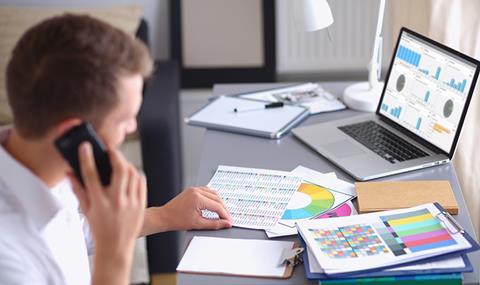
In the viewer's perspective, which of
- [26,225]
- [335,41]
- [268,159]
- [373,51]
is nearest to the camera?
[26,225]

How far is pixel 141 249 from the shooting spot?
264 centimetres

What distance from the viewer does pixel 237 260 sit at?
1481 mm

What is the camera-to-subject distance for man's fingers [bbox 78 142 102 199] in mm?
1111

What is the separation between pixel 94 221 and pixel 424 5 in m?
1.41

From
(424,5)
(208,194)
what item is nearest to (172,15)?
(424,5)

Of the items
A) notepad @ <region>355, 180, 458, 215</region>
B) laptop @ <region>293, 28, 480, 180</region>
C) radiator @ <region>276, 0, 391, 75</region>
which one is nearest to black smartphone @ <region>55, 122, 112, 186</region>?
notepad @ <region>355, 180, 458, 215</region>

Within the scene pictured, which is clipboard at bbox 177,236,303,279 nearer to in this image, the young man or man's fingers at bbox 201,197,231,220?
man's fingers at bbox 201,197,231,220

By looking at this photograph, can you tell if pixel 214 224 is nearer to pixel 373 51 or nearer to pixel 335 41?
pixel 373 51

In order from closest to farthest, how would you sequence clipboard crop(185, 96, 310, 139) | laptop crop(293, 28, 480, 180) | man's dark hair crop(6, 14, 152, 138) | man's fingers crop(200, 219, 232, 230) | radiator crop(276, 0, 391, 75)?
man's dark hair crop(6, 14, 152, 138) < man's fingers crop(200, 219, 232, 230) < laptop crop(293, 28, 480, 180) < clipboard crop(185, 96, 310, 139) < radiator crop(276, 0, 391, 75)

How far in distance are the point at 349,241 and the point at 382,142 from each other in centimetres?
50

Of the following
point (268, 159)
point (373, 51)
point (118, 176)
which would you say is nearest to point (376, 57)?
point (373, 51)

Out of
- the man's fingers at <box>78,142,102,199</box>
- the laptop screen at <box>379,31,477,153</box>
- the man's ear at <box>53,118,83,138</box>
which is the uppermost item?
the man's ear at <box>53,118,83,138</box>

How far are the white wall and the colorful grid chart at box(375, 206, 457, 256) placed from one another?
185 centimetres

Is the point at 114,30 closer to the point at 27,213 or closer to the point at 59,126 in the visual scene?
the point at 59,126
